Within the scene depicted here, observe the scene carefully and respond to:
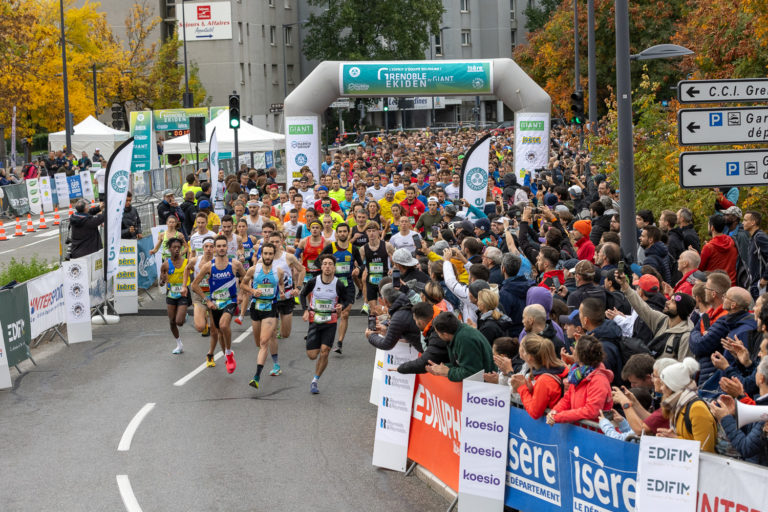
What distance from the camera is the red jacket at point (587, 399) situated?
293 inches

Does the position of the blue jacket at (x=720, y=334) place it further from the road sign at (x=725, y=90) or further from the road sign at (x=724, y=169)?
the road sign at (x=725, y=90)

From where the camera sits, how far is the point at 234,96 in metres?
24.2

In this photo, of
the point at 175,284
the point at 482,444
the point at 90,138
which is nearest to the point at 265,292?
the point at 175,284

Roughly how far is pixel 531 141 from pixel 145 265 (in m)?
11.1

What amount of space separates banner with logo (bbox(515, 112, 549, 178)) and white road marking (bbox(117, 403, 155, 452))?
16.5 meters

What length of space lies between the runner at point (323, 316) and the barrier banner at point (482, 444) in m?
4.53

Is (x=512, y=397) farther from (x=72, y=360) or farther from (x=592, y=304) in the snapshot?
(x=72, y=360)

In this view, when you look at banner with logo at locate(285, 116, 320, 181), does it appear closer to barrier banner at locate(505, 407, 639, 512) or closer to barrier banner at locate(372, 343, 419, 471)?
barrier banner at locate(372, 343, 419, 471)

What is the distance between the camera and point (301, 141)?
28453mm

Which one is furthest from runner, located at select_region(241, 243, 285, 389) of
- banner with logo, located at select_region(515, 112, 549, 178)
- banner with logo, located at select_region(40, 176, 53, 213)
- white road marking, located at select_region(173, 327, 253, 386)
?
banner with logo, located at select_region(40, 176, 53, 213)

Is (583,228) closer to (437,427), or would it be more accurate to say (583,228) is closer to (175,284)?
(437,427)

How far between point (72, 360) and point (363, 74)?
1458 cm

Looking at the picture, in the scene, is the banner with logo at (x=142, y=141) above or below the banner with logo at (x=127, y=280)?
above

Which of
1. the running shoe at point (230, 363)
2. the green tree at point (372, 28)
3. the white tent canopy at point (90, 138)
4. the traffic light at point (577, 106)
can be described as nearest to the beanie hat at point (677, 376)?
the running shoe at point (230, 363)
